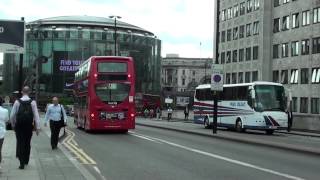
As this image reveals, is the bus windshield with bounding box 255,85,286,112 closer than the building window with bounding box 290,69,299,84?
Yes

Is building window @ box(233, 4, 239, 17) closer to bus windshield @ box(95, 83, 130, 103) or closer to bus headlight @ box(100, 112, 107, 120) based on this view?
bus windshield @ box(95, 83, 130, 103)

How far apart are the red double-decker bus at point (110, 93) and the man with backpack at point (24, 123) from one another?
17760mm

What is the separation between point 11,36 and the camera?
1792 centimetres

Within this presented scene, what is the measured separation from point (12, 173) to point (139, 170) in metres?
3.22

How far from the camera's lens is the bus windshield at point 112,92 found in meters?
32.1

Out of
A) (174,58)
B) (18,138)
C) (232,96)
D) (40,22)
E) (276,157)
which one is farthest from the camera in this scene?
(174,58)

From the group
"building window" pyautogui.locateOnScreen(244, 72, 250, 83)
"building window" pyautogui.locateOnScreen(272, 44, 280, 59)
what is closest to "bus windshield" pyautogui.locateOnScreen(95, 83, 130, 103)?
"building window" pyautogui.locateOnScreen(272, 44, 280, 59)

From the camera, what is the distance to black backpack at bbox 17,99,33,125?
46.1 feet

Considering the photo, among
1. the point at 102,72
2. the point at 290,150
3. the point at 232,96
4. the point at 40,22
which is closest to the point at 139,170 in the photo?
the point at 290,150

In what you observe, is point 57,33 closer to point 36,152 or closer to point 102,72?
point 102,72

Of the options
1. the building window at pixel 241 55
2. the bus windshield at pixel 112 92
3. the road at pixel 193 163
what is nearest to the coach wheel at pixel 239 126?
the bus windshield at pixel 112 92

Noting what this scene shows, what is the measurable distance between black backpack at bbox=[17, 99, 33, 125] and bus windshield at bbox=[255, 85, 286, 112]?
26.9 meters

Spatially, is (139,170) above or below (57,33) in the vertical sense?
below

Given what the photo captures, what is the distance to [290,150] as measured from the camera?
22609 mm
